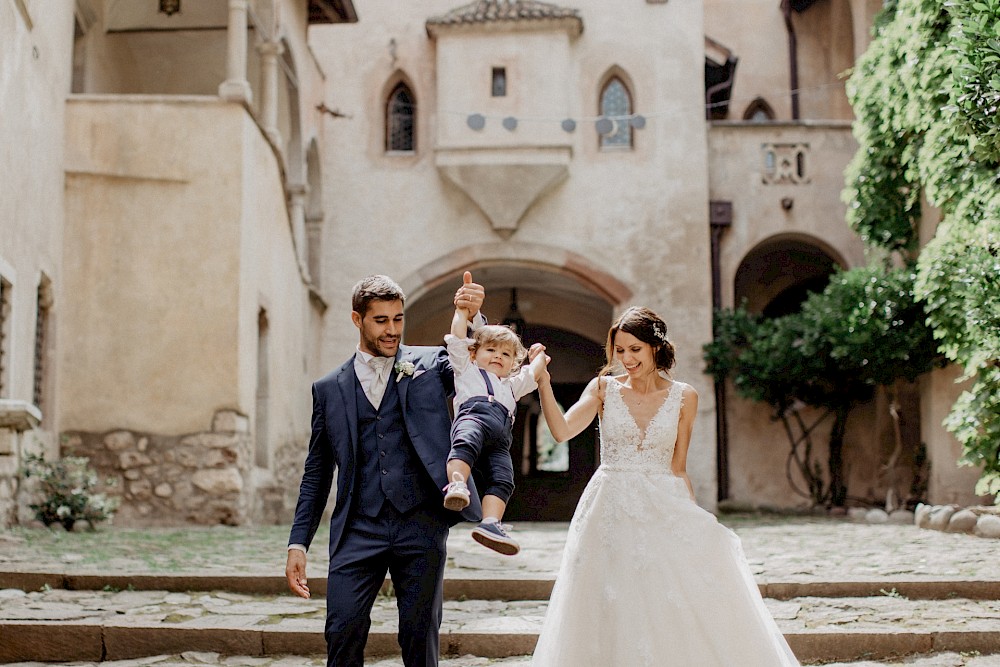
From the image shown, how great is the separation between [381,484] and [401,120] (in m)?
16.1

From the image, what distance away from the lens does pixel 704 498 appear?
1811 centimetres

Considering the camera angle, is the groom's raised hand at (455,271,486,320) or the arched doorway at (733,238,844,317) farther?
the arched doorway at (733,238,844,317)

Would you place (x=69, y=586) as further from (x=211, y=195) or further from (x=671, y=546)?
(x=211, y=195)

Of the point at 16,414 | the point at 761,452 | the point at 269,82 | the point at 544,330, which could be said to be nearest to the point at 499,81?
the point at 269,82

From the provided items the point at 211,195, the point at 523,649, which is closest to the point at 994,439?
the point at 523,649

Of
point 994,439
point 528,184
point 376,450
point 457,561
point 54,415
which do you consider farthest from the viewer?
point 528,184

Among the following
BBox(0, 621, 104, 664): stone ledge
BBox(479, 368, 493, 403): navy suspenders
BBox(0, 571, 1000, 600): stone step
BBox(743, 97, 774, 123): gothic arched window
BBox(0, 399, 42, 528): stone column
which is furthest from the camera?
BBox(743, 97, 774, 123): gothic arched window

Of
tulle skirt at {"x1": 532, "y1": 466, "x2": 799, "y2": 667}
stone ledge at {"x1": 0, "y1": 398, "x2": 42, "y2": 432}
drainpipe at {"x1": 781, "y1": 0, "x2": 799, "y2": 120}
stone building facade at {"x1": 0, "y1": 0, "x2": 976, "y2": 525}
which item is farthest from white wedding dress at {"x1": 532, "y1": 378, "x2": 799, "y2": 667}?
drainpipe at {"x1": 781, "y1": 0, "x2": 799, "y2": 120}

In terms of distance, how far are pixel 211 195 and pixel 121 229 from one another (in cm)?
105

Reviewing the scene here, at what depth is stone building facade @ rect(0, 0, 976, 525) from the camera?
Result: 1315cm

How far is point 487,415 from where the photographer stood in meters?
4.19

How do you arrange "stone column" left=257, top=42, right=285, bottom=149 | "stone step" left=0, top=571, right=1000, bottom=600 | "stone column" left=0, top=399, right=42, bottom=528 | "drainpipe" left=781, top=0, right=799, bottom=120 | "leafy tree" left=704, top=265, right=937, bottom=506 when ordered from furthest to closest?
"drainpipe" left=781, top=0, right=799, bottom=120 → "leafy tree" left=704, top=265, right=937, bottom=506 → "stone column" left=257, top=42, right=285, bottom=149 → "stone column" left=0, top=399, right=42, bottom=528 → "stone step" left=0, top=571, right=1000, bottom=600

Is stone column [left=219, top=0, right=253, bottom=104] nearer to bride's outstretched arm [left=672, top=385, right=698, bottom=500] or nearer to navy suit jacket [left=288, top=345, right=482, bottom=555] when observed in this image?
bride's outstretched arm [left=672, top=385, right=698, bottom=500]

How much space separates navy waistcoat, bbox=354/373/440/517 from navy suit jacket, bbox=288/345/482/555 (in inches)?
1.2
